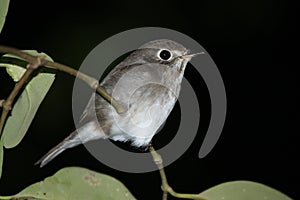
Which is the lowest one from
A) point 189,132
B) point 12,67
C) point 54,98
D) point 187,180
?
point 187,180

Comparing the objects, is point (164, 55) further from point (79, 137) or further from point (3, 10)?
point (3, 10)

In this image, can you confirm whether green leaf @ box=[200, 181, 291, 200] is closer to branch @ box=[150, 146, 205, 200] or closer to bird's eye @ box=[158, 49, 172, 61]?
branch @ box=[150, 146, 205, 200]

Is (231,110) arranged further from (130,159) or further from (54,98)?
(130,159)

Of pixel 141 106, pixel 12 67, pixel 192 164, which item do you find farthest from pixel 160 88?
pixel 192 164

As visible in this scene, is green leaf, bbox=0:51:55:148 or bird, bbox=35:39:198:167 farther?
bird, bbox=35:39:198:167

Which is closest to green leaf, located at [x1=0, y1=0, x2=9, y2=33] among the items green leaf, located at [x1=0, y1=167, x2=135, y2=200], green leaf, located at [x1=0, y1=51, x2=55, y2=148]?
green leaf, located at [x1=0, y1=51, x2=55, y2=148]

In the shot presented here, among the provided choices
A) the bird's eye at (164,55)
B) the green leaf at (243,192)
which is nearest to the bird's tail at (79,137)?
the bird's eye at (164,55)

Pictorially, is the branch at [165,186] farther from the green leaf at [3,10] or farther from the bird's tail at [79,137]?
the green leaf at [3,10]
